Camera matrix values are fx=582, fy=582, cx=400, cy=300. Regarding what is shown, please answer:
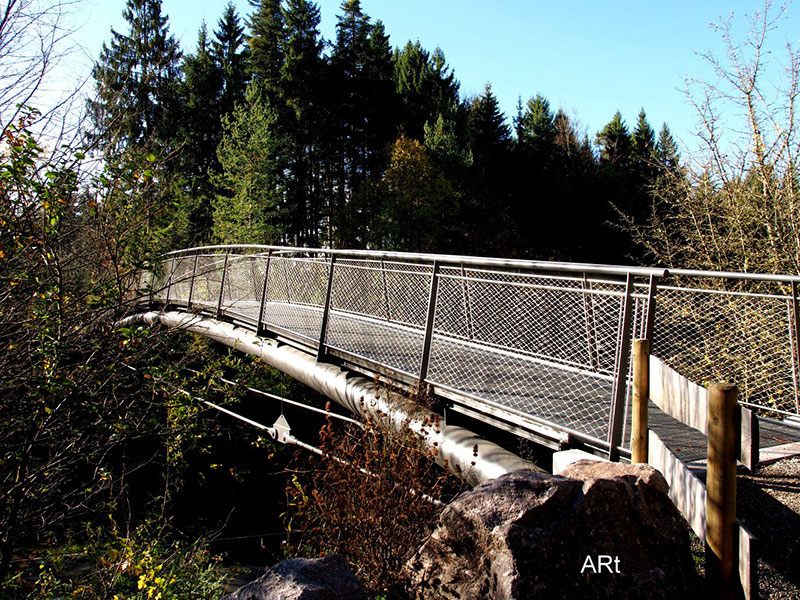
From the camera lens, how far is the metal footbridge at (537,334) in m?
4.20

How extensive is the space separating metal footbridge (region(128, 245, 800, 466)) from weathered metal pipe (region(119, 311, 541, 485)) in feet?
0.62

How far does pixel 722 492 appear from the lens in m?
2.22

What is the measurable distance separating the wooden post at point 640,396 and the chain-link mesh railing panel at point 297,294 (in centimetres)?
459

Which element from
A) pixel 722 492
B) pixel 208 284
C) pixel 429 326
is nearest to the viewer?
pixel 722 492

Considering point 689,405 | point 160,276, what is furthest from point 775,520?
point 160,276

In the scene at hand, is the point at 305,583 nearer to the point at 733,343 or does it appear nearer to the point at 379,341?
the point at 379,341

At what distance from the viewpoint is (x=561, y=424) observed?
411cm

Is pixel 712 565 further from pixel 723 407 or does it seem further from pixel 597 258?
pixel 597 258

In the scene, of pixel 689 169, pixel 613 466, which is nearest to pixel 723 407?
pixel 613 466

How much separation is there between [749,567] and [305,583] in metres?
1.87

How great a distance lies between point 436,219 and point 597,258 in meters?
13.8

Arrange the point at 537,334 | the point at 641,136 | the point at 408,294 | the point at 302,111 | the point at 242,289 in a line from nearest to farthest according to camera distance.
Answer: the point at 537,334, the point at 408,294, the point at 242,289, the point at 302,111, the point at 641,136

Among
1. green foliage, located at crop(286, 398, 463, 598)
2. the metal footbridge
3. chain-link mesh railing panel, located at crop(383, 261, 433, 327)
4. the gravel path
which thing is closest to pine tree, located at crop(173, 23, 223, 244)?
the metal footbridge

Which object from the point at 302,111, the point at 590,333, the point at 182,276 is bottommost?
the point at 590,333
